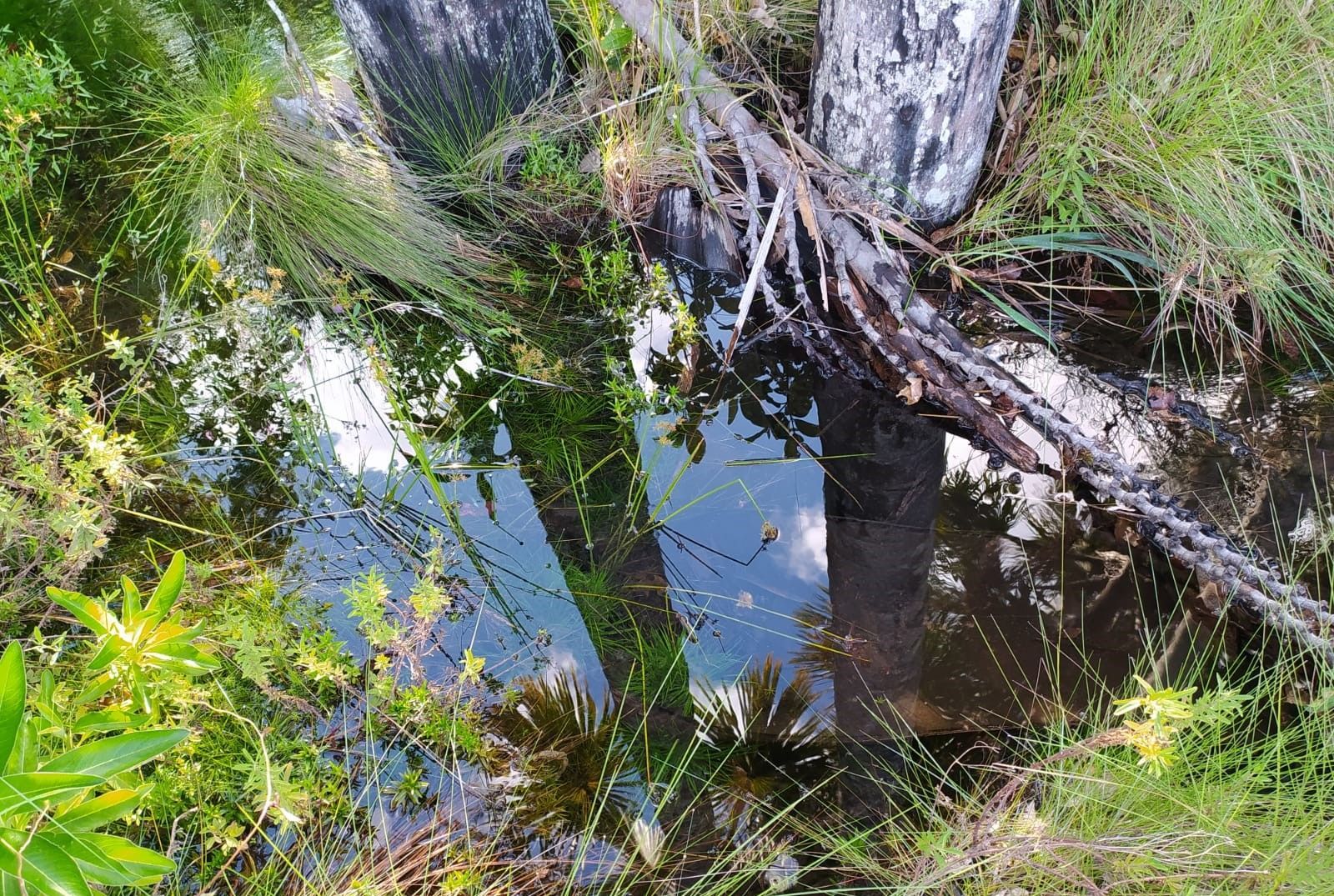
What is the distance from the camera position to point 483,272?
2.76m

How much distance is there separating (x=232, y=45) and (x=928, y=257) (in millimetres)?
3009

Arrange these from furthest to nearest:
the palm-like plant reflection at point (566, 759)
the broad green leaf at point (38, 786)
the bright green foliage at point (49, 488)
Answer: the bright green foliage at point (49, 488) < the palm-like plant reflection at point (566, 759) < the broad green leaf at point (38, 786)

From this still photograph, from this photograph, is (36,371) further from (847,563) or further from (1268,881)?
(1268,881)

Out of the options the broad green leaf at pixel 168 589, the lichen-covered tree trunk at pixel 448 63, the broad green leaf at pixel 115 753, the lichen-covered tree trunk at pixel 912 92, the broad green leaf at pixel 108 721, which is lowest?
the broad green leaf at pixel 108 721

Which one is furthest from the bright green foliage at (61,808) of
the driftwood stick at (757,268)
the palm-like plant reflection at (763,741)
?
the driftwood stick at (757,268)

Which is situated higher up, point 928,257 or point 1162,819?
point 928,257

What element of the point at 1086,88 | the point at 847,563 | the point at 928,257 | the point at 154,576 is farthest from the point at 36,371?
the point at 1086,88

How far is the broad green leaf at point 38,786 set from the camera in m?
0.90

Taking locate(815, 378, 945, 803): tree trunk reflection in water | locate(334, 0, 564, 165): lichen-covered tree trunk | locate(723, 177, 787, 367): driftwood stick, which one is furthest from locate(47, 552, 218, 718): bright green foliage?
locate(334, 0, 564, 165): lichen-covered tree trunk

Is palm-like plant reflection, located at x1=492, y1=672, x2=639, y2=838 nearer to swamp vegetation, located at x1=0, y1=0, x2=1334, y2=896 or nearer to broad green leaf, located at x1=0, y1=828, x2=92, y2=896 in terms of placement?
swamp vegetation, located at x1=0, y1=0, x2=1334, y2=896

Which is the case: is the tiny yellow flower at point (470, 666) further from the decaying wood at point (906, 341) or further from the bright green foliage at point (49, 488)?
the decaying wood at point (906, 341)

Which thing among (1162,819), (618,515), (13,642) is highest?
(13,642)

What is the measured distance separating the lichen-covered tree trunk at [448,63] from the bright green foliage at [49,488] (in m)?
1.43

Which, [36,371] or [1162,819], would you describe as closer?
[1162,819]
